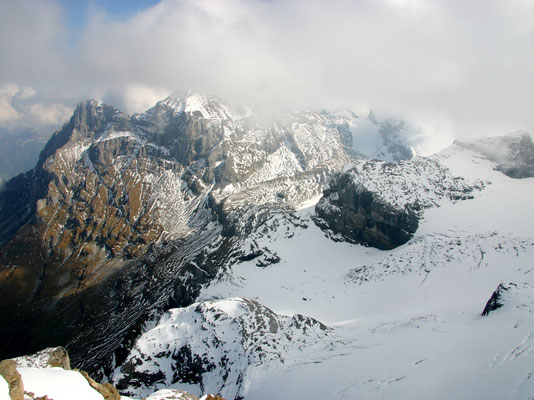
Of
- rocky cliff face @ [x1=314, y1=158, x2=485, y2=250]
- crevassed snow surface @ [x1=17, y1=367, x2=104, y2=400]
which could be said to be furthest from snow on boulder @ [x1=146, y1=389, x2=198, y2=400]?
rocky cliff face @ [x1=314, y1=158, x2=485, y2=250]

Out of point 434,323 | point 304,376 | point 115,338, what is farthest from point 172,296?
point 434,323

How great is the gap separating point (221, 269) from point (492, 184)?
135041 mm

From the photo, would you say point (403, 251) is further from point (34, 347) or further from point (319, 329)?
point (34, 347)

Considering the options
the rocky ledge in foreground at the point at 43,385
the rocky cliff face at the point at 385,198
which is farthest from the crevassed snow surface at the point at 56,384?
the rocky cliff face at the point at 385,198

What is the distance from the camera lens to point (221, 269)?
13288 cm

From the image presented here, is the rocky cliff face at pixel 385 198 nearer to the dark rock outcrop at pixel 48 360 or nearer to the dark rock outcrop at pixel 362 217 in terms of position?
the dark rock outcrop at pixel 362 217

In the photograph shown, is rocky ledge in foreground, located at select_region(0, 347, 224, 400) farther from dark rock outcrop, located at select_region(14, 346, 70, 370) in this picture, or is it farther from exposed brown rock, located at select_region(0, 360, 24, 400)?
dark rock outcrop, located at select_region(14, 346, 70, 370)

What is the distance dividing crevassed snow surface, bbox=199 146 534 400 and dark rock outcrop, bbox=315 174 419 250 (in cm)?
482

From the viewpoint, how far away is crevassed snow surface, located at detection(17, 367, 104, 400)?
20.5 meters

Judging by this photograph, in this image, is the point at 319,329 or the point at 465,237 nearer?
the point at 319,329

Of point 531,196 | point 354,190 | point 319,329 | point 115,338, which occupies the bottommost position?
point 115,338

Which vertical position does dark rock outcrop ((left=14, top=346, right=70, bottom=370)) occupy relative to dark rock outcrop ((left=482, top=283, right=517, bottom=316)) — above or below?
above

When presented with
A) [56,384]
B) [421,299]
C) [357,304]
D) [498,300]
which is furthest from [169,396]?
[421,299]

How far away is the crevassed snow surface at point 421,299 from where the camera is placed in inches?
1385
